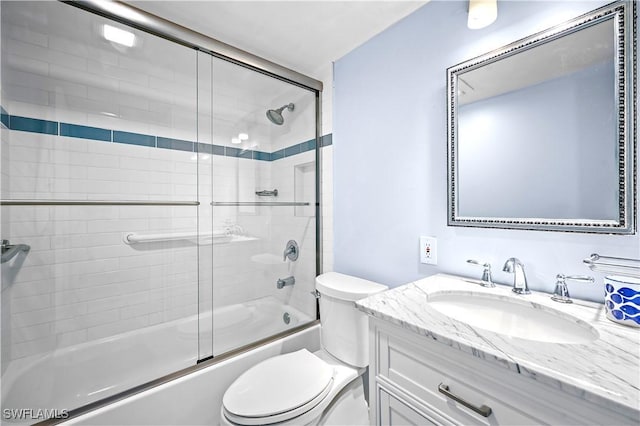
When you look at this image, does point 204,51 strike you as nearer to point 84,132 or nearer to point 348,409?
point 84,132

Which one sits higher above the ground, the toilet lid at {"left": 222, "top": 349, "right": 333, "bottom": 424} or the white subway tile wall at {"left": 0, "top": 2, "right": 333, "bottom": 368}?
the white subway tile wall at {"left": 0, "top": 2, "right": 333, "bottom": 368}

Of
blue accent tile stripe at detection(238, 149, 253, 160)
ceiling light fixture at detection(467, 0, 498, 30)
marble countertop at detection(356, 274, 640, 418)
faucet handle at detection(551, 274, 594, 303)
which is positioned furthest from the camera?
blue accent tile stripe at detection(238, 149, 253, 160)

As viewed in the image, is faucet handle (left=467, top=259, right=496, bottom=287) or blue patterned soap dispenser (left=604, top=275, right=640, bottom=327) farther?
faucet handle (left=467, top=259, right=496, bottom=287)

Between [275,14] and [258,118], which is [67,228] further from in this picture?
[275,14]

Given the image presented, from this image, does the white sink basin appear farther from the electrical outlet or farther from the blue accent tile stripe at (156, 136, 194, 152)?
the blue accent tile stripe at (156, 136, 194, 152)

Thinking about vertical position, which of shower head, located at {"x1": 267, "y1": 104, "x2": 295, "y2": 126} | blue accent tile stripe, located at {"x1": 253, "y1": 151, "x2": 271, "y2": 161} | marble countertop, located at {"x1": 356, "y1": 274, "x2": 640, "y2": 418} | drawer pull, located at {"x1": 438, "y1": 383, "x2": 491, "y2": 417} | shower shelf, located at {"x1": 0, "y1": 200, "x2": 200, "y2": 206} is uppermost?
shower head, located at {"x1": 267, "y1": 104, "x2": 295, "y2": 126}

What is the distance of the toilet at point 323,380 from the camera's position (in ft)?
3.37

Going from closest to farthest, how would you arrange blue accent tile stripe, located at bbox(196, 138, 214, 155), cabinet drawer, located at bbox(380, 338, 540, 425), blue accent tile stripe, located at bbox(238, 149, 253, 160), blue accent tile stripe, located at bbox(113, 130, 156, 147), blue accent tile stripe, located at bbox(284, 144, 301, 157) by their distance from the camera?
cabinet drawer, located at bbox(380, 338, 540, 425), blue accent tile stripe, located at bbox(113, 130, 156, 147), blue accent tile stripe, located at bbox(196, 138, 214, 155), blue accent tile stripe, located at bbox(238, 149, 253, 160), blue accent tile stripe, located at bbox(284, 144, 301, 157)

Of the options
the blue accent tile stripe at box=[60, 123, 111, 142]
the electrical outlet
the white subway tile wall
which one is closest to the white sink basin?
the electrical outlet

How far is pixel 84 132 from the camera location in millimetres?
1368

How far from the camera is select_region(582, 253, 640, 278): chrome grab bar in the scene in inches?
30.7

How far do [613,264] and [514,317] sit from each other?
0.32 m

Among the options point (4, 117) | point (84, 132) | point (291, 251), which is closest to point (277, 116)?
point (291, 251)

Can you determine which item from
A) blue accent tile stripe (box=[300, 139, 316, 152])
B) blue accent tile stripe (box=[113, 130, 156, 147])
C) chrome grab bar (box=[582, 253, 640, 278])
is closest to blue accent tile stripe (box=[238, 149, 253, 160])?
blue accent tile stripe (box=[300, 139, 316, 152])
